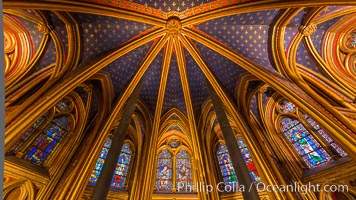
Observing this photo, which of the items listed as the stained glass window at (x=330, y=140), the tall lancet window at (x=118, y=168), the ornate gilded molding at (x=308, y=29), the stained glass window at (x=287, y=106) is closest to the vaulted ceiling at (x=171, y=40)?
the ornate gilded molding at (x=308, y=29)

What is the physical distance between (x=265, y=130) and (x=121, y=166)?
6.21 metres

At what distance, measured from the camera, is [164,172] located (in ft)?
37.2

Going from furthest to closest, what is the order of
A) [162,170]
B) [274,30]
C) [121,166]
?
[162,170] → [121,166] → [274,30]

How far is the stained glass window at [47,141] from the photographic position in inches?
320

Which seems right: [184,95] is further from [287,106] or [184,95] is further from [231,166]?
[287,106]

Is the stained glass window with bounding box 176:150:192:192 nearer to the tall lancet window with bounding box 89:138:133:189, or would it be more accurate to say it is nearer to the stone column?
the tall lancet window with bounding box 89:138:133:189

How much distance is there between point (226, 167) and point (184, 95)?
3706mm

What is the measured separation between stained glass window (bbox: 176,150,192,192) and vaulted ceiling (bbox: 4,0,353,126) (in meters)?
2.24

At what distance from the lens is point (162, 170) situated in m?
11.5

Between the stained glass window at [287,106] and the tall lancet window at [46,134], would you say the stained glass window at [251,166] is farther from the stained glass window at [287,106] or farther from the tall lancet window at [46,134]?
the tall lancet window at [46,134]

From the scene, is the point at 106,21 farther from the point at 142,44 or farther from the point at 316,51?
the point at 316,51

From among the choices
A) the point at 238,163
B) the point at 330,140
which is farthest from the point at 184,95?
the point at 330,140

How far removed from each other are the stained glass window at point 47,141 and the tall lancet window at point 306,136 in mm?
8410

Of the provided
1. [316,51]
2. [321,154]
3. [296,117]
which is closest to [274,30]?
[316,51]
